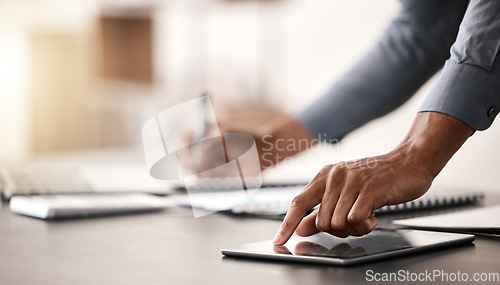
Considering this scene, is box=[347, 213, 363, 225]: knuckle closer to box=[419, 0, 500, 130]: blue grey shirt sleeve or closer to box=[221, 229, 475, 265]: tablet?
box=[221, 229, 475, 265]: tablet

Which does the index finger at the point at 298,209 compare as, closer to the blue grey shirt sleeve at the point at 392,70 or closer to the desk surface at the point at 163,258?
the desk surface at the point at 163,258

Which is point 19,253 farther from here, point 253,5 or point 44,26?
point 44,26

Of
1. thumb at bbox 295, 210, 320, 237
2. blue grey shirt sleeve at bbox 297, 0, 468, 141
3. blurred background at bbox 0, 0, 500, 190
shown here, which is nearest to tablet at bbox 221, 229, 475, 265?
thumb at bbox 295, 210, 320, 237

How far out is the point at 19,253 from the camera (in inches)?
27.3

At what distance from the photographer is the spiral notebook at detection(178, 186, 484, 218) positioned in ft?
3.30

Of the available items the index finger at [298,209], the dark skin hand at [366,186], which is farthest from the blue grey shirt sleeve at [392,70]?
the index finger at [298,209]

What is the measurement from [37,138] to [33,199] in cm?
428

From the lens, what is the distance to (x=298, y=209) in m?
0.70

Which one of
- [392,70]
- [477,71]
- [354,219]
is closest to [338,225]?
[354,219]

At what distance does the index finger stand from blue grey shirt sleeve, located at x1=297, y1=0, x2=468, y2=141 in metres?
0.83

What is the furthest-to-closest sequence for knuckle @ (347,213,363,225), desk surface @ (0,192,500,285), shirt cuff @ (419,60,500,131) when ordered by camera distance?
shirt cuff @ (419,60,500,131), knuckle @ (347,213,363,225), desk surface @ (0,192,500,285)

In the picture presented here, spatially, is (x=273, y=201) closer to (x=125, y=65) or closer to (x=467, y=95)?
(x=467, y=95)

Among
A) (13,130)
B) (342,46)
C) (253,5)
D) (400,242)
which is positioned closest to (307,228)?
(400,242)

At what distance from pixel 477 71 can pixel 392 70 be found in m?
0.66
